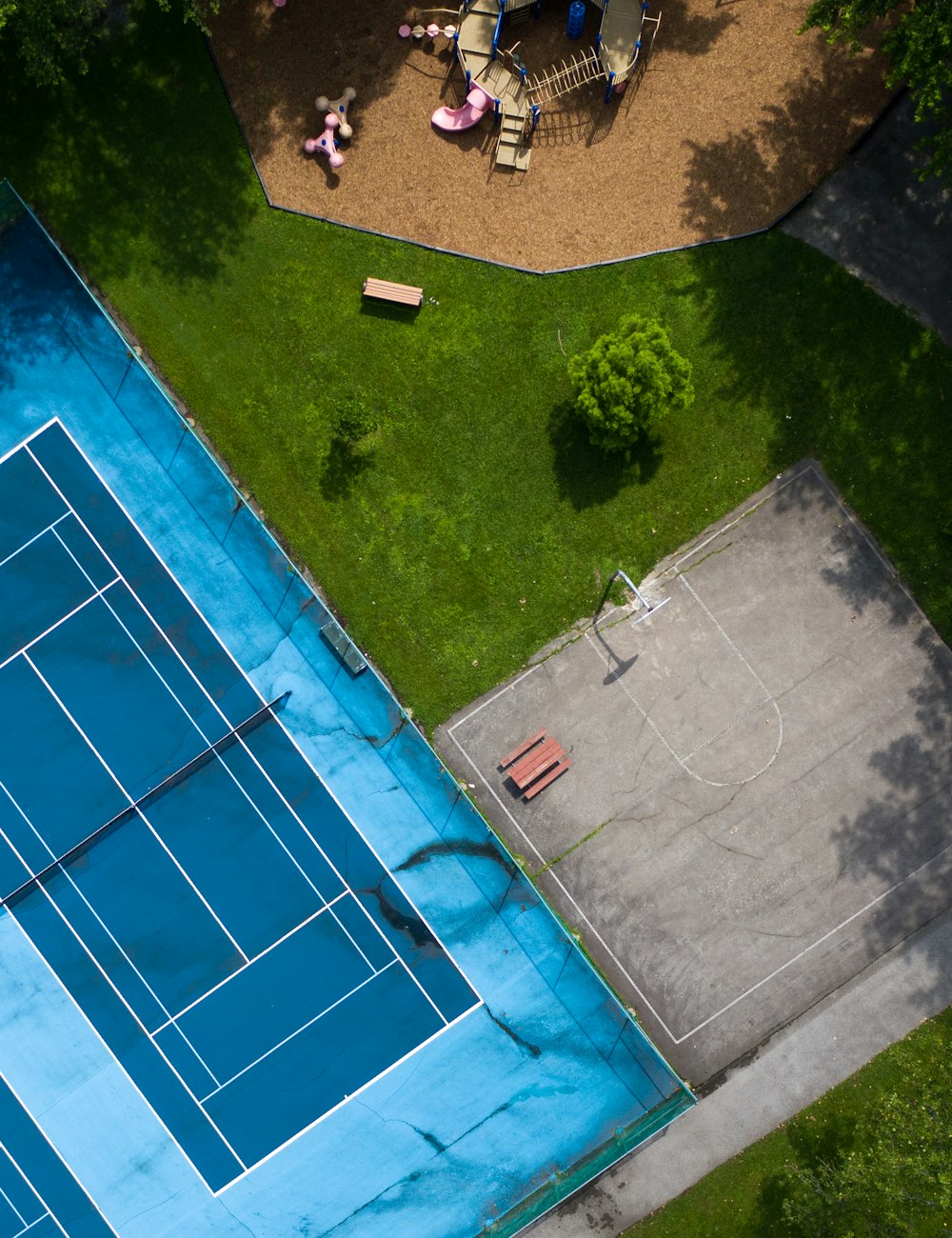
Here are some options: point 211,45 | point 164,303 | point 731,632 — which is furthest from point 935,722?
point 211,45

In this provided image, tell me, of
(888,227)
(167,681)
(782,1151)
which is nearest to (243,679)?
(167,681)

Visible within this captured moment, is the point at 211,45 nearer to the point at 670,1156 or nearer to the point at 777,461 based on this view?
the point at 777,461

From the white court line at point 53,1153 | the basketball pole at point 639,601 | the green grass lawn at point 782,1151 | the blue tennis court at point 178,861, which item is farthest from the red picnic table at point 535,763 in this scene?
the white court line at point 53,1153

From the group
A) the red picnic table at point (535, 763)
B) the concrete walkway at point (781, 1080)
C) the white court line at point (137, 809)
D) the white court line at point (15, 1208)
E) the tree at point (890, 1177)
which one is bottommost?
the tree at point (890, 1177)

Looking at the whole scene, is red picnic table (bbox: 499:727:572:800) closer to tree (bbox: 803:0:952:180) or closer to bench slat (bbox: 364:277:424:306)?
bench slat (bbox: 364:277:424:306)

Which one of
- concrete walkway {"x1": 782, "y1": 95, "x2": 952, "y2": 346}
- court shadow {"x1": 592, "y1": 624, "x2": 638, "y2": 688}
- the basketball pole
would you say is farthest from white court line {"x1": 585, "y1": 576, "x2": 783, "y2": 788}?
concrete walkway {"x1": 782, "y1": 95, "x2": 952, "y2": 346}

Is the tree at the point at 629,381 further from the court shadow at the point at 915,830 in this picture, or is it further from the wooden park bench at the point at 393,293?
the court shadow at the point at 915,830

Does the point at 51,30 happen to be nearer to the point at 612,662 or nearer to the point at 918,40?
the point at 918,40
